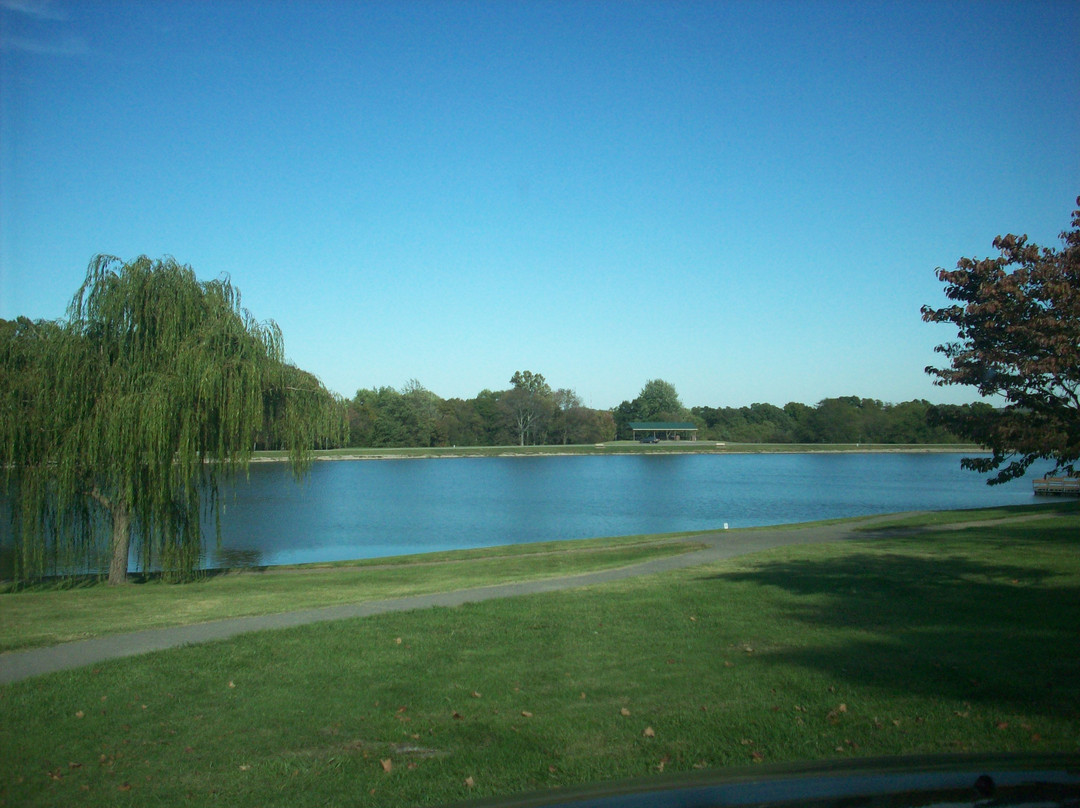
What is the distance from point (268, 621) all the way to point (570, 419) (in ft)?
388

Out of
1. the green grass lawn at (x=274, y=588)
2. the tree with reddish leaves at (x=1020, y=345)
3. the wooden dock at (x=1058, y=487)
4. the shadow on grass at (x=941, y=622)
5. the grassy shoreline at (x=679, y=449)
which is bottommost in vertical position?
the wooden dock at (x=1058, y=487)

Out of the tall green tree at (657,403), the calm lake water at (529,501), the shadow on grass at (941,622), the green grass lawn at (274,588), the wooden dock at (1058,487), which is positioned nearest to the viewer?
the shadow on grass at (941,622)

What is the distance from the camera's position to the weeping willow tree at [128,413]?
17109mm

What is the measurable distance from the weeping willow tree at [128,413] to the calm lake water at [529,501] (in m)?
2.14

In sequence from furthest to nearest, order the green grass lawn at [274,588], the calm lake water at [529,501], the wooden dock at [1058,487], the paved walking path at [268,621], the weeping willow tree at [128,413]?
1. the wooden dock at [1058,487]
2. the calm lake water at [529,501]
3. the weeping willow tree at [128,413]
4. the green grass lawn at [274,588]
5. the paved walking path at [268,621]

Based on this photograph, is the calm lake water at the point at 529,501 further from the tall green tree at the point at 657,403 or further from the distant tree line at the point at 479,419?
the tall green tree at the point at 657,403

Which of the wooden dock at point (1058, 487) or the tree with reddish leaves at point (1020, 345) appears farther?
the wooden dock at point (1058, 487)

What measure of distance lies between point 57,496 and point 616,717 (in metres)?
15.3

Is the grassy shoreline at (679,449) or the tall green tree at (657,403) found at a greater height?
the tall green tree at (657,403)

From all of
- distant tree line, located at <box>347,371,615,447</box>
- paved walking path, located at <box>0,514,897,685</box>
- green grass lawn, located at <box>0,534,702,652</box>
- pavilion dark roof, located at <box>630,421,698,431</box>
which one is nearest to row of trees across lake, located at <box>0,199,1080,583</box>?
green grass lawn, located at <box>0,534,702,652</box>

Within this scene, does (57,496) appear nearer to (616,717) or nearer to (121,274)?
(121,274)

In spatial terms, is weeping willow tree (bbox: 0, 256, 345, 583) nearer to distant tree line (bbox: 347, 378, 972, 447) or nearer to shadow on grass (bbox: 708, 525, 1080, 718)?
shadow on grass (bbox: 708, 525, 1080, 718)

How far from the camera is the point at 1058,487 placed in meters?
51.2

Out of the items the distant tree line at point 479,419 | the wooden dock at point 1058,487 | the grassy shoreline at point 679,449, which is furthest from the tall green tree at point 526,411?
the wooden dock at point 1058,487
